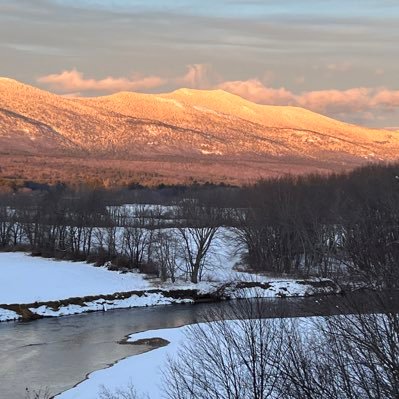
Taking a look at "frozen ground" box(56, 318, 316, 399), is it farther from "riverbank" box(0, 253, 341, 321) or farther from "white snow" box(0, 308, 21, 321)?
"riverbank" box(0, 253, 341, 321)

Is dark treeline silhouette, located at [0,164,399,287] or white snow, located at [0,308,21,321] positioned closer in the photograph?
white snow, located at [0,308,21,321]

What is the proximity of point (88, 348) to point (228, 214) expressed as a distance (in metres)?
37.5

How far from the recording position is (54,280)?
1978 inches

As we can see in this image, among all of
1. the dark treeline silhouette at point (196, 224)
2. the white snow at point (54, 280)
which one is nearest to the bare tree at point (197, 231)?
the dark treeline silhouette at point (196, 224)

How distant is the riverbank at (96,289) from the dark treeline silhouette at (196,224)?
3166 millimetres

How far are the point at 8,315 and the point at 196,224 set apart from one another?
72.8 feet

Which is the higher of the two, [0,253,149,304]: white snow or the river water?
[0,253,149,304]: white snow

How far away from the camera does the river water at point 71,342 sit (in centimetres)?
2473

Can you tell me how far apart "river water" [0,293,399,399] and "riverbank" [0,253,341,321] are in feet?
5.87

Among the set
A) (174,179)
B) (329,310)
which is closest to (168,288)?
(329,310)

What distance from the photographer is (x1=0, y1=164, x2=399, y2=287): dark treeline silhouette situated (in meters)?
59.3

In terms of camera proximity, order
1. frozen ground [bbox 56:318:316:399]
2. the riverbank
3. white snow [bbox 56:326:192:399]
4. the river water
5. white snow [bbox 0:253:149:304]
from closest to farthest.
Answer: frozen ground [bbox 56:318:316:399] → white snow [bbox 56:326:192:399] → the river water → the riverbank → white snow [bbox 0:253:149:304]

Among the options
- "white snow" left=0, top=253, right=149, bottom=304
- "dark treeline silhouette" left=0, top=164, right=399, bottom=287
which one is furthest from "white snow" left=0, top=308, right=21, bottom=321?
"dark treeline silhouette" left=0, top=164, right=399, bottom=287

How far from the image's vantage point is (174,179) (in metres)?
164
